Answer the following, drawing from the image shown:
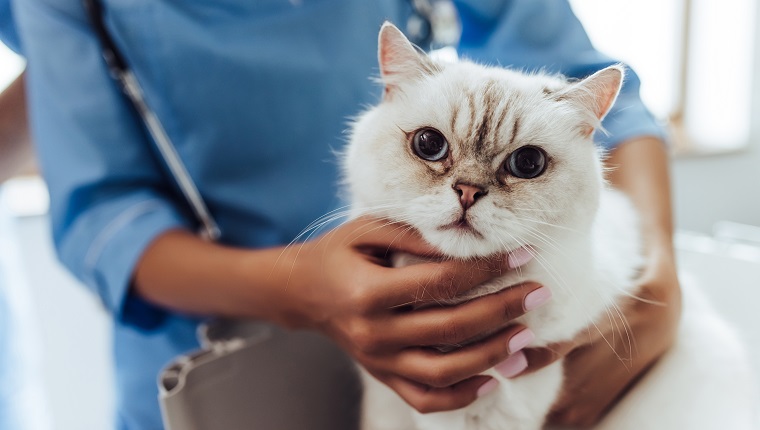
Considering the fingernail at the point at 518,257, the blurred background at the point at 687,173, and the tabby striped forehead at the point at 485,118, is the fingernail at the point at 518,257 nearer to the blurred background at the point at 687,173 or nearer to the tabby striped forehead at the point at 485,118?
the tabby striped forehead at the point at 485,118

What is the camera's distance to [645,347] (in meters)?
0.74

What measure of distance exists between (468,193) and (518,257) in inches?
4.0

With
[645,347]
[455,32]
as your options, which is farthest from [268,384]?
[455,32]

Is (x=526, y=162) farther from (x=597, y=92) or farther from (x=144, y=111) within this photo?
(x=144, y=111)

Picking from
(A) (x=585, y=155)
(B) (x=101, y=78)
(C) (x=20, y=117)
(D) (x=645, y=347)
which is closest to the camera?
(A) (x=585, y=155)

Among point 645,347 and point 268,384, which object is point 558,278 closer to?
point 645,347

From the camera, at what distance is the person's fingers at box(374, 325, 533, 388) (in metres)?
0.61

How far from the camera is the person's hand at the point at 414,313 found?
0.60 m

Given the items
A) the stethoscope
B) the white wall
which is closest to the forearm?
the stethoscope

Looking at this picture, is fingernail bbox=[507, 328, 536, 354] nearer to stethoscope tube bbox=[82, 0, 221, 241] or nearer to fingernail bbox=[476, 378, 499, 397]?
fingernail bbox=[476, 378, 499, 397]

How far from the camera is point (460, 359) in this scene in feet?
2.02

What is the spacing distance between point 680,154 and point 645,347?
0.54m

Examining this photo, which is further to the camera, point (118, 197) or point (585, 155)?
point (118, 197)

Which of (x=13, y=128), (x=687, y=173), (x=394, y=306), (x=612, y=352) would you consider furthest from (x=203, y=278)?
(x=687, y=173)
